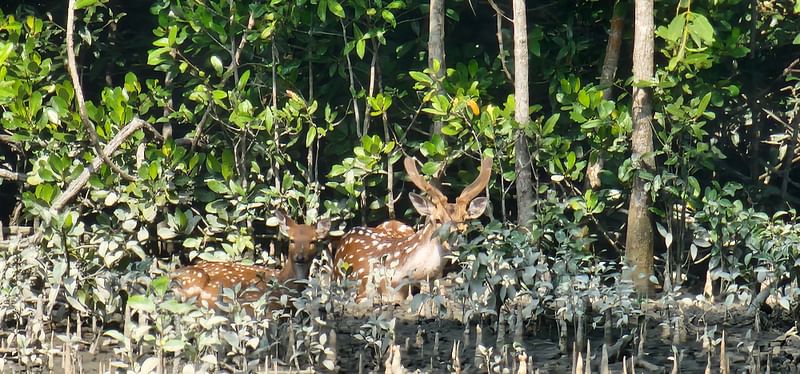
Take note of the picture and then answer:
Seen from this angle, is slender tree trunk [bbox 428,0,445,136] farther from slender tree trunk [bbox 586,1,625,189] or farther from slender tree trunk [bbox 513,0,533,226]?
slender tree trunk [bbox 586,1,625,189]

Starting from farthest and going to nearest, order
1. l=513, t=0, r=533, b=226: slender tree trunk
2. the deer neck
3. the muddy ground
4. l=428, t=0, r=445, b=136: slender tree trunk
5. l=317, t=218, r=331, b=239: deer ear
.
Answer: l=428, t=0, r=445, b=136: slender tree trunk
l=317, t=218, r=331, b=239: deer ear
the deer neck
l=513, t=0, r=533, b=226: slender tree trunk
the muddy ground

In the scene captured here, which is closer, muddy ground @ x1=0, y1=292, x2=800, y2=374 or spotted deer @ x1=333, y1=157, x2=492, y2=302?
muddy ground @ x1=0, y1=292, x2=800, y2=374

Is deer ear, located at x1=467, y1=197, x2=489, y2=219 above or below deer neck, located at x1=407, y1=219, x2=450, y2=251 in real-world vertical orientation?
above

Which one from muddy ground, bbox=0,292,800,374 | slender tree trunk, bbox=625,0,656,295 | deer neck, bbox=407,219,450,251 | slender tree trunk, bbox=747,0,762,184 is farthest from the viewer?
slender tree trunk, bbox=747,0,762,184

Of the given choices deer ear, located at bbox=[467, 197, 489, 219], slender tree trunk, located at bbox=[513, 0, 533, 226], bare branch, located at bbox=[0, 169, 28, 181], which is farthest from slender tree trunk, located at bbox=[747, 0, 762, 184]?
bare branch, located at bbox=[0, 169, 28, 181]

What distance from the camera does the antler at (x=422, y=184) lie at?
334 inches

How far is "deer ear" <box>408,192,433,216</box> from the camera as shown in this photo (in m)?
8.60

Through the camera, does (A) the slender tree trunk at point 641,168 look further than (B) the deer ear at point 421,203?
No

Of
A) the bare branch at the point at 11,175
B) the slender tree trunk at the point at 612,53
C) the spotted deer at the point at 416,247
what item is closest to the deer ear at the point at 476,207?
the spotted deer at the point at 416,247

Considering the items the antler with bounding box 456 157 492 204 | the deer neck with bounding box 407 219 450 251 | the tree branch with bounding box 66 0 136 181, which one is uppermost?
the tree branch with bounding box 66 0 136 181

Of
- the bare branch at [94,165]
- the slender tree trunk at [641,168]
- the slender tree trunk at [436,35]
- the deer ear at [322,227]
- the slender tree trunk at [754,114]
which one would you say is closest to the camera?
the slender tree trunk at [641,168]

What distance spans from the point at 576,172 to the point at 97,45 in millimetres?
4055

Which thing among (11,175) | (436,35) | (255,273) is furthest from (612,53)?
(11,175)

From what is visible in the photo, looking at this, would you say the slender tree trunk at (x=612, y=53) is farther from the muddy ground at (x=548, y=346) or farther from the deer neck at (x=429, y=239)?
the muddy ground at (x=548, y=346)
